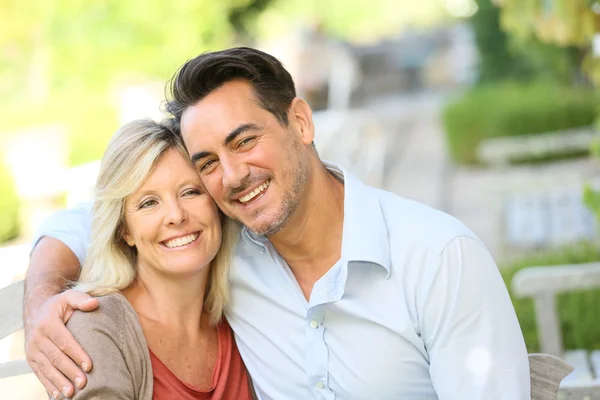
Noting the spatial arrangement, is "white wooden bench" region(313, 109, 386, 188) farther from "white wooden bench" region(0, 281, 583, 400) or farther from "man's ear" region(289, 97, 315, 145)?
"white wooden bench" region(0, 281, 583, 400)

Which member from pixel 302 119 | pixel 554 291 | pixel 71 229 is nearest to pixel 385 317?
pixel 302 119

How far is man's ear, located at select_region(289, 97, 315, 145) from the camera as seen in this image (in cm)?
277

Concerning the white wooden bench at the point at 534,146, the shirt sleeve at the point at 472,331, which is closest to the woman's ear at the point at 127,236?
the shirt sleeve at the point at 472,331

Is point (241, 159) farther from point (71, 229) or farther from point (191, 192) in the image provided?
point (71, 229)

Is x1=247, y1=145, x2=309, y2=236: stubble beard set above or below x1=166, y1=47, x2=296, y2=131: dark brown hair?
below

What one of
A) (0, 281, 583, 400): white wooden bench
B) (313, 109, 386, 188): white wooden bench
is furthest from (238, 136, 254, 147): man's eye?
(313, 109, 386, 188): white wooden bench

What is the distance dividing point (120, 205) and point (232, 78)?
0.50 m

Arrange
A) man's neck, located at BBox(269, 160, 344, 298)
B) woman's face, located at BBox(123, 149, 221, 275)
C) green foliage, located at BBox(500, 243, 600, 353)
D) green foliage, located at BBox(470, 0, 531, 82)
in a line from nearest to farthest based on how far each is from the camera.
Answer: woman's face, located at BBox(123, 149, 221, 275), man's neck, located at BBox(269, 160, 344, 298), green foliage, located at BBox(500, 243, 600, 353), green foliage, located at BBox(470, 0, 531, 82)

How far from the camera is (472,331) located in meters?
2.30

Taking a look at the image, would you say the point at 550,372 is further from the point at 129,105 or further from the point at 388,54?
the point at 388,54

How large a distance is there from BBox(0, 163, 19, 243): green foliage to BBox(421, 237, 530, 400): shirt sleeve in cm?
755

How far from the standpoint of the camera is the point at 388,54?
2081cm

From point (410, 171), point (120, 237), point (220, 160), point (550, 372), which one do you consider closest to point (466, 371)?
point (550, 372)

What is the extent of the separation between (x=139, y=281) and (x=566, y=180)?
450cm
